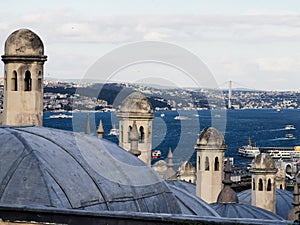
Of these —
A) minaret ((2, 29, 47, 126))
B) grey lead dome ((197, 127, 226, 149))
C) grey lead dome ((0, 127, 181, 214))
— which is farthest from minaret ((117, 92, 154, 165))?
grey lead dome ((0, 127, 181, 214))

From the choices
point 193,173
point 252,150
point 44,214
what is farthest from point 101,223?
point 252,150

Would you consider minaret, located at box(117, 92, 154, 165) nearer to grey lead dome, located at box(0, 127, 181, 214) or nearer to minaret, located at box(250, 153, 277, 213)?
minaret, located at box(250, 153, 277, 213)

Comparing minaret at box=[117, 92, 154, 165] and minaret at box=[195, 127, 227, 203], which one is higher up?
minaret at box=[117, 92, 154, 165]

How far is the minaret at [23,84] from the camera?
19469mm

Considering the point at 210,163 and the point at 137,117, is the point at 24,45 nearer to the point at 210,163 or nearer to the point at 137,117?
the point at 137,117

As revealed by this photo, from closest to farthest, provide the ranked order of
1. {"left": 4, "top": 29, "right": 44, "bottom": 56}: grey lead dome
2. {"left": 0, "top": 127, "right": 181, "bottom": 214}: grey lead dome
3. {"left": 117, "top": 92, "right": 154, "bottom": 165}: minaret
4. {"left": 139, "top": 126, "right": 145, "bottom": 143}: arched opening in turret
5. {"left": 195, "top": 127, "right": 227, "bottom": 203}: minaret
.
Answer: {"left": 0, "top": 127, "right": 181, "bottom": 214}: grey lead dome
{"left": 4, "top": 29, "right": 44, "bottom": 56}: grey lead dome
{"left": 139, "top": 126, "right": 145, "bottom": 143}: arched opening in turret
{"left": 117, "top": 92, "right": 154, "bottom": 165}: minaret
{"left": 195, "top": 127, "right": 227, "bottom": 203}: minaret

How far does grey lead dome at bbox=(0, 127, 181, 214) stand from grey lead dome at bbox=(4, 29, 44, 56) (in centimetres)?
545

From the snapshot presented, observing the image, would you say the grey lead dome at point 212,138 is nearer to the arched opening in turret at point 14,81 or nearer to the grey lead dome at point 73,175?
the arched opening in turret at point 14,81

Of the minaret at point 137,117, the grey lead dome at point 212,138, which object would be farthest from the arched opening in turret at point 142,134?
the grey lead dome at point 212,138

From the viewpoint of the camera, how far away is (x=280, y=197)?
36500 mm

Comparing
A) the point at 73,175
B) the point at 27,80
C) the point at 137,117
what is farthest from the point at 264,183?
the point at 73,175

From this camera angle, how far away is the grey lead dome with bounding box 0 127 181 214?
12359 mm

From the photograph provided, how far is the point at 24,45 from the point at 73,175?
749 cm

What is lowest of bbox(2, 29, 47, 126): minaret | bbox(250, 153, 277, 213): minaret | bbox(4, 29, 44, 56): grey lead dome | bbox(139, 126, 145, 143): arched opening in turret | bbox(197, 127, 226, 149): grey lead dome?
bbox(250, 153, 277, 213): minaret
